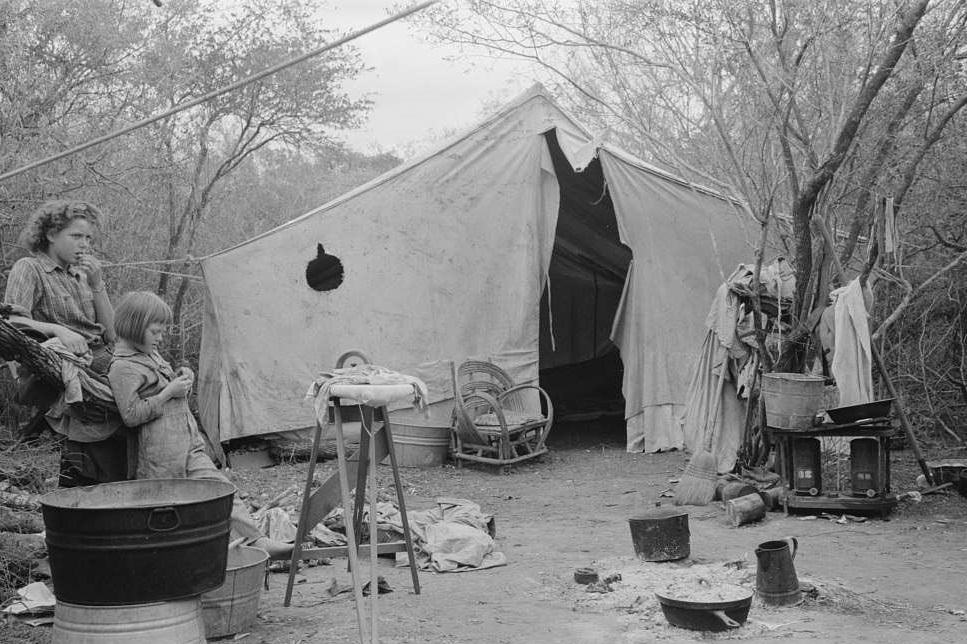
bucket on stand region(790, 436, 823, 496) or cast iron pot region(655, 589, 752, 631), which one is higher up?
bucket on stand region(790, 436, 823, 496)

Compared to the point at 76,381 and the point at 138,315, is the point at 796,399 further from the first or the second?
the point at 76,381

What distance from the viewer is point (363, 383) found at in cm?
392

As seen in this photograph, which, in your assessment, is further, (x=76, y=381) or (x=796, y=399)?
(x=796, y=399)

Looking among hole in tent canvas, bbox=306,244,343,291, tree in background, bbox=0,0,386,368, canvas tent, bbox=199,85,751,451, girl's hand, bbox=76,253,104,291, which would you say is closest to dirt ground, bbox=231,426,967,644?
canvas tent, bbox=199,85,751,451

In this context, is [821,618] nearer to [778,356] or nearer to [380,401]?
[380,401]

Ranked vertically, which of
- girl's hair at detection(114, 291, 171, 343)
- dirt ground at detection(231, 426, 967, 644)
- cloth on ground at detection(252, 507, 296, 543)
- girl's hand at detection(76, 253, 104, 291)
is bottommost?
dirt ground at detection(231, 426, 967, 644)

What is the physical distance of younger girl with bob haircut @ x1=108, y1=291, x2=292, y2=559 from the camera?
3965 millimetres

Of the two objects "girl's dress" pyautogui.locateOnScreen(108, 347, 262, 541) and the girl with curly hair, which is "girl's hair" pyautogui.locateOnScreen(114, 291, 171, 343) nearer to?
"girl's dress" pyautogui.locateOnScreen(108, 347, 262, 541)

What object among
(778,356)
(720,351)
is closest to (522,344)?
(720,351)

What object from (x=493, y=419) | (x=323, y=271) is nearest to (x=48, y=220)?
(x=323, y=271)

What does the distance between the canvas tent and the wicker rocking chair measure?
0.62 ft

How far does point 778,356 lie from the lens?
714 centimetres

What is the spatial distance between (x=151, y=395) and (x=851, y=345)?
4.52 m

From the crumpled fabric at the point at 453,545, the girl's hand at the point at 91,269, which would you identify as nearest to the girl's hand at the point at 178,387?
the girl's hand at the point at 91,269
